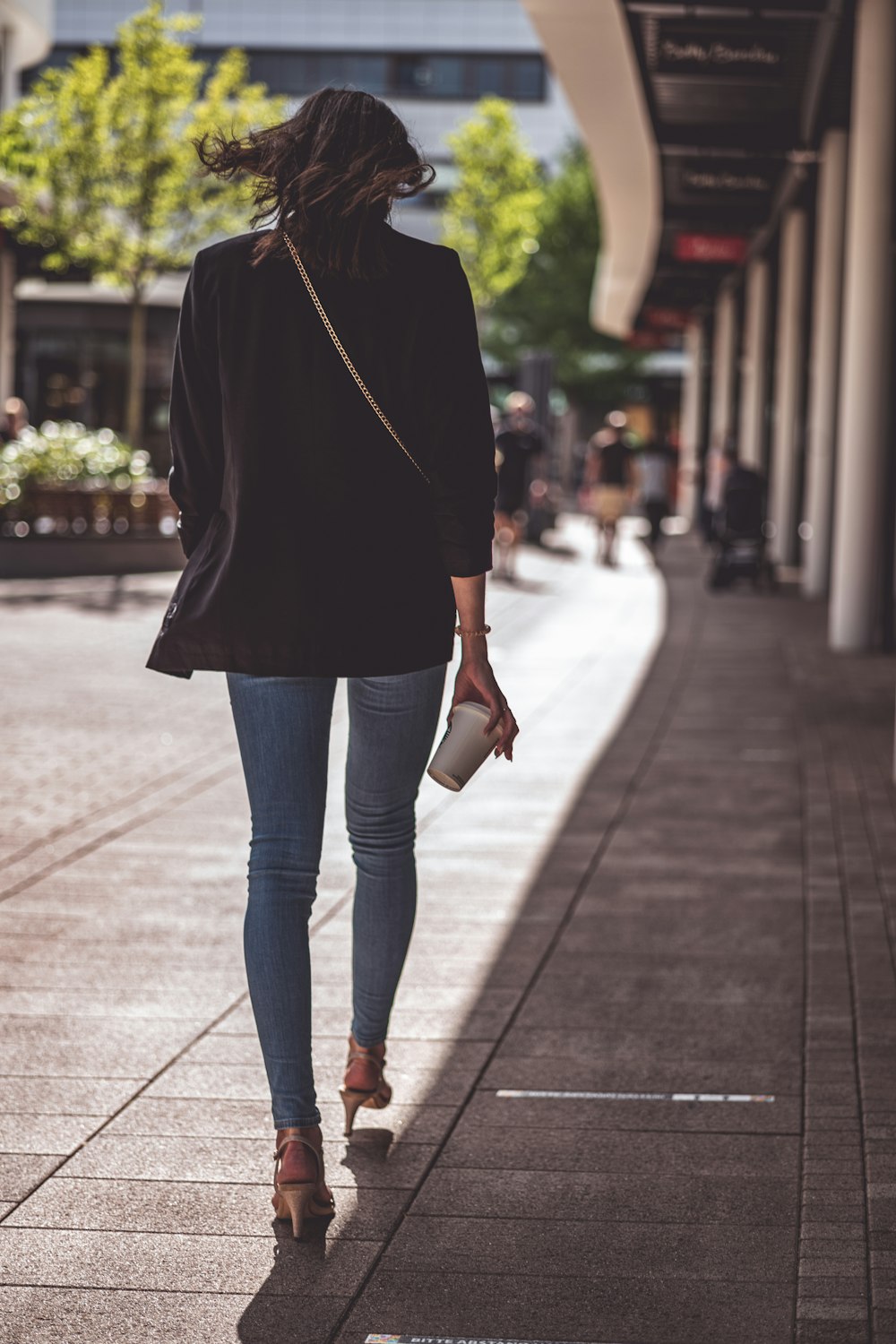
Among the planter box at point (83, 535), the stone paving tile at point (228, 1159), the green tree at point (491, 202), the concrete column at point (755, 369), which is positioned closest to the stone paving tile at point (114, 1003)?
the stone paving tile at point (228, 1159)

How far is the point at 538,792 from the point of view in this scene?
8.20 metres

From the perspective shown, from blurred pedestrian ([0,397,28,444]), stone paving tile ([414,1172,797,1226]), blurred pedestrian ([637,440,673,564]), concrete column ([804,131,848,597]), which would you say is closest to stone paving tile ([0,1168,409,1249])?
stone paving tile ([414,1172,797,1226])

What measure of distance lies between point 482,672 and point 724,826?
13.5 feet

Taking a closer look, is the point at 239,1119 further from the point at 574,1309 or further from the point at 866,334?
the point at 866,334

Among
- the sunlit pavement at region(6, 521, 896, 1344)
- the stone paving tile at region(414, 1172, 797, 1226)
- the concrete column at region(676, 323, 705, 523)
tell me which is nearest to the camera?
the sunlit pavement at region(6, 521, 896, 1344)

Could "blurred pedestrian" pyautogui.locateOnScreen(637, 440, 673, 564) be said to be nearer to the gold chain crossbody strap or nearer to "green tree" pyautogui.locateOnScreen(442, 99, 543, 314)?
"green tree" pyautogui.locateOnScreen(442, 99, 543, 314)

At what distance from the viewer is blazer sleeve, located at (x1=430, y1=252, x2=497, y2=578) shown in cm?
336

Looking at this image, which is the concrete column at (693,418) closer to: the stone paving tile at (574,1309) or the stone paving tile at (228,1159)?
the stone paving tile at (228,1159)

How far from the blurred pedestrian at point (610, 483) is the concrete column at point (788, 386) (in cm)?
184

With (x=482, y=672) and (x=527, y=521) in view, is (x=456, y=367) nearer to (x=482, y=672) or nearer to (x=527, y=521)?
(x=482, y=672)

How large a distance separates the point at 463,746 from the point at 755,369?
25.4 metres

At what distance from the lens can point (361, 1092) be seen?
3820mm

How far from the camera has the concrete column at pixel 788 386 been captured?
22531 millimetres

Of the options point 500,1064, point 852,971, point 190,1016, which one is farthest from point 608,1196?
point 852,971
